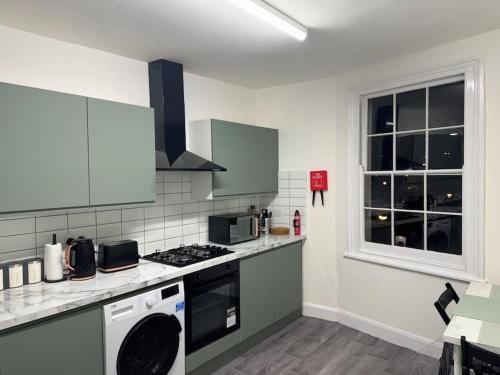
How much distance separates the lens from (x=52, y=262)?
6.86 ft

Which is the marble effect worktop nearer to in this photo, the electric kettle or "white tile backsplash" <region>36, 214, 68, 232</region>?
the electric kettle

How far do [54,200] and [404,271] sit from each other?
2701mm

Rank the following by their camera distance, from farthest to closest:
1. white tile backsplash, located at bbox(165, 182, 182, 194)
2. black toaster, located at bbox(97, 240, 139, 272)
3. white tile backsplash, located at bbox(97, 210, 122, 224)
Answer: white tile backsplash, located at bbox(165, 182, 182, 194), white tile backsplash, located at bbox(97, 210, 122, 224), black toaster, located at bbox(97, 240, 139, 272)

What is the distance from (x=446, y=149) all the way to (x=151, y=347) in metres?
2.62

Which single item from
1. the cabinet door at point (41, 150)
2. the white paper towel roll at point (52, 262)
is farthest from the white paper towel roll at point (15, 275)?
the cabinet door at point (41, 150)

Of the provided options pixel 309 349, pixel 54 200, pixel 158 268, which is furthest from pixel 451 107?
pixel 54 200

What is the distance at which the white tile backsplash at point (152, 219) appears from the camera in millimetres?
2178

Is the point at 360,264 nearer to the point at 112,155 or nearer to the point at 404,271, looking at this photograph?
the point at 404,271

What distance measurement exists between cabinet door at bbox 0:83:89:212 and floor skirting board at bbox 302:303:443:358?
253 cm

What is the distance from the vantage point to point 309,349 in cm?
296

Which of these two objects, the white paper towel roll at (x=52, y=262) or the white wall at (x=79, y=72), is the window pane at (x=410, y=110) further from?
the white paper towel roll at (x=52, y=262)

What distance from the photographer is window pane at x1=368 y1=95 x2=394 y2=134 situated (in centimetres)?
307

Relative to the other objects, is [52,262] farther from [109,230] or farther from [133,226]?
[133,226]

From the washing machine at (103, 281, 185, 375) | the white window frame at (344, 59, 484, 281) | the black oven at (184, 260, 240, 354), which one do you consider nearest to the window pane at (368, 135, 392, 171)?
the white window frame at (344, 59, 484, 281)
